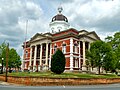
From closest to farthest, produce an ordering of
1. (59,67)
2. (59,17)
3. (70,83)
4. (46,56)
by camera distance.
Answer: (70,83), (59,67), (46,56), (59,17)

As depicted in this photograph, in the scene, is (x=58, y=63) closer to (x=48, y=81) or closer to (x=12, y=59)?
(x=48, y=81)

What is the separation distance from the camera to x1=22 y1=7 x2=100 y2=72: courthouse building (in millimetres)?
50625

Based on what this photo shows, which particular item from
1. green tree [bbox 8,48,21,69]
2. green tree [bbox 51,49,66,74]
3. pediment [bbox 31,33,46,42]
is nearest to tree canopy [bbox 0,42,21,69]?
green tree [bbox 8,48,21,69]

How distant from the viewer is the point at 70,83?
90.1 ft

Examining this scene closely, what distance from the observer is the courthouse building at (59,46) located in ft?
166

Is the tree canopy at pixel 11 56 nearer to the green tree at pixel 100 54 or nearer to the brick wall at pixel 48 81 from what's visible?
the green tree at pixel 100 54

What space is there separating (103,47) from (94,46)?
2.14 m

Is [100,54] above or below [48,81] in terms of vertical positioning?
above

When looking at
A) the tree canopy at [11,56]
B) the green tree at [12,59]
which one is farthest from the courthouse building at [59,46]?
the tree canopy at [11,56]

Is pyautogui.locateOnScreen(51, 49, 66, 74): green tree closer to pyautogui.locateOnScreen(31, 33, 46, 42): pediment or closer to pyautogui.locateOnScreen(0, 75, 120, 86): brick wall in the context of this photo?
pyautogui.locateOnScreen(0, 75, 120, 86): brick wall

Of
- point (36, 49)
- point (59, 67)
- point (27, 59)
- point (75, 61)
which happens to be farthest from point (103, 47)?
point (27, 59)

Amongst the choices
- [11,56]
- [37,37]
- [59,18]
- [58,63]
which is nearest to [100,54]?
[58,63]

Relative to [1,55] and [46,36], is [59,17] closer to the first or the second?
[46,36]

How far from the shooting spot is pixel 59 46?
5400cm
